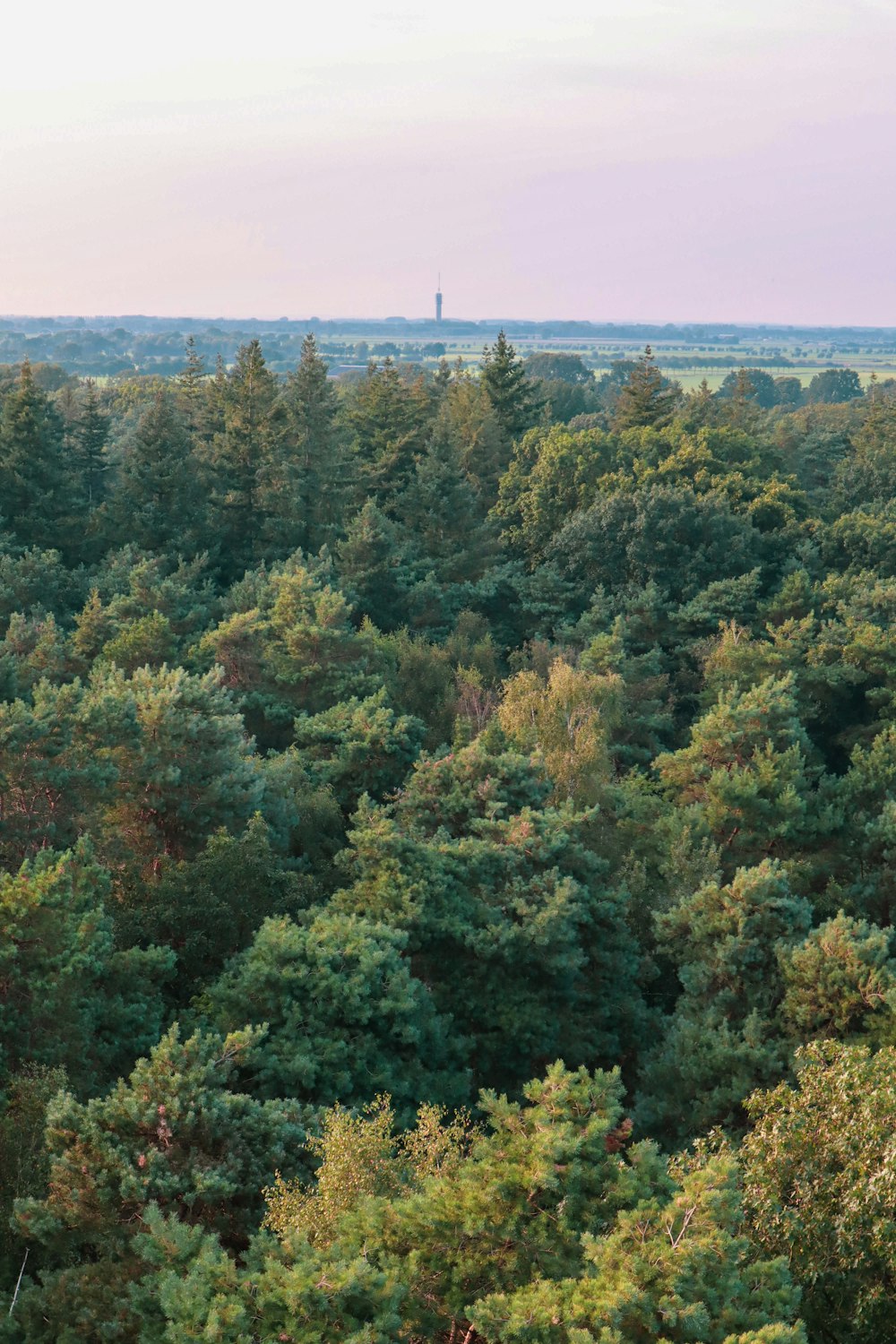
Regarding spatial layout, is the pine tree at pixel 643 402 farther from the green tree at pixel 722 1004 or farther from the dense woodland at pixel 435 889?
the green tree at pixel 722 1004

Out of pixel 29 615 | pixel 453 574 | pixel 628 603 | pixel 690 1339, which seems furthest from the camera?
pixel 453 574

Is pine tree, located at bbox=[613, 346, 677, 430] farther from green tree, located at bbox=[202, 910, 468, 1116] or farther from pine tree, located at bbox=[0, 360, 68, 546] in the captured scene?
green tree, located at bbox=[202, 910, 468, 1116]

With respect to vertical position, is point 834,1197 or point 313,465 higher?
point 313,465

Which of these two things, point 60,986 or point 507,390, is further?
point 507,390

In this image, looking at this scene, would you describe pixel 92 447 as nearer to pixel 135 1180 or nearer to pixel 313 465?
pixel 313 465

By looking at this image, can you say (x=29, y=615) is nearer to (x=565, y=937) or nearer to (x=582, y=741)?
(x=582, y=741)

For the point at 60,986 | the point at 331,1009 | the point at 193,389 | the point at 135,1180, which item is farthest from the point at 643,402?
the point at 135,1180

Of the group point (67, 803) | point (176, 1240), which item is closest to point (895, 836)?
point (67, 803)

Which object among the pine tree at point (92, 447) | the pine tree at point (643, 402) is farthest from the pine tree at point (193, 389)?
the pine tree at point (643, 402)
